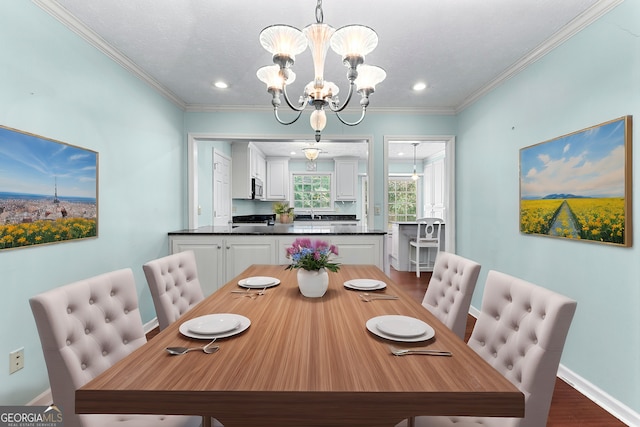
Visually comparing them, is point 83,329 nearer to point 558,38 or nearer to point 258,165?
point 558,38

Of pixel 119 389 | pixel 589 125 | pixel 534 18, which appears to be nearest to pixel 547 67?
pixel 534 18

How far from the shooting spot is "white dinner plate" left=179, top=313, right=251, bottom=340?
3.26ft

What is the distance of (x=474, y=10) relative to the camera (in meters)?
1.89

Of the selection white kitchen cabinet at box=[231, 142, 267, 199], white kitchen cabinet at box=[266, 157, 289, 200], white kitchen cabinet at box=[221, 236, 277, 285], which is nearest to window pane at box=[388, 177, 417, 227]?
white kitchen cabinet at box=[266, 157, 289, 200]

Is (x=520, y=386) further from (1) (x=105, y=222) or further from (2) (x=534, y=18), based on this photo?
(1) (x=105, y=222)

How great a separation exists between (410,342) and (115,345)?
1124 millimetres

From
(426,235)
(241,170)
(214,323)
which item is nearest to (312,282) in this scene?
(214,323)

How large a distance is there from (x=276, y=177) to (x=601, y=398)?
6.16m

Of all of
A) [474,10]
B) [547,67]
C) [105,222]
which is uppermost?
[474,10]

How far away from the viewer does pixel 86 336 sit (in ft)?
3.52

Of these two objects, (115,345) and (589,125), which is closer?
(115,345)

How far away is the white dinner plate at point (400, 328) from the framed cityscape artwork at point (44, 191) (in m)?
1.86

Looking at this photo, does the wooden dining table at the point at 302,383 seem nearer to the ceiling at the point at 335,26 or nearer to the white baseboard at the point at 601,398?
the white baseboard at the point at 601,398

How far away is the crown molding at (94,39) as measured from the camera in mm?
1809
